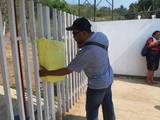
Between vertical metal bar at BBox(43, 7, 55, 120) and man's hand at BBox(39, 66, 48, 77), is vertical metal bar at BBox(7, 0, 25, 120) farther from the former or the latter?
vertical metal bar at BBox(43, 7, 55, 120)

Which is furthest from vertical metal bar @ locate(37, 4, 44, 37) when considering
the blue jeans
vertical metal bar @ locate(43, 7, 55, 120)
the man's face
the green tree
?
the green tree

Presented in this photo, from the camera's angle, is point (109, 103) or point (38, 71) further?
point (109, 103)

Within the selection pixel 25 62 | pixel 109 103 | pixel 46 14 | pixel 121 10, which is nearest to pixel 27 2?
pixel 46 14

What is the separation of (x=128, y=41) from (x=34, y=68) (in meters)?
6.61

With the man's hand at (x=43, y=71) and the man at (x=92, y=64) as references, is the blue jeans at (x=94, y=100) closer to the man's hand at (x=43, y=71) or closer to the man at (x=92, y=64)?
the man at (x=92, y=64)

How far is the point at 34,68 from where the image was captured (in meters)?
3.97

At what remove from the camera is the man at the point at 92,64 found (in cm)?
349

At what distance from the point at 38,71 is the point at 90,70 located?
2.38 feet

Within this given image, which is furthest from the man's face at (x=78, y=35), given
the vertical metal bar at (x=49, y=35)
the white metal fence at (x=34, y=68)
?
the vertical metal bar at (x=49, y=35)

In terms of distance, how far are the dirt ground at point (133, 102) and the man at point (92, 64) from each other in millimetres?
1597

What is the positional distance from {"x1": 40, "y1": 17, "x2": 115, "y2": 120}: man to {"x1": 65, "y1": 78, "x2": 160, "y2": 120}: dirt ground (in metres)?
1.60

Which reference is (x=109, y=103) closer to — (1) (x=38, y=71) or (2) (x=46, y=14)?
(1) (x=38, y=71)

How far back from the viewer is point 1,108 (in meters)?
5.19

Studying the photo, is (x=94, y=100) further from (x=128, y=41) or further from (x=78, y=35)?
(x=128, y=41)
